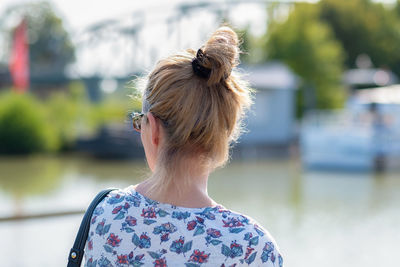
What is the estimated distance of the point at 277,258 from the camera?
1.53 meters

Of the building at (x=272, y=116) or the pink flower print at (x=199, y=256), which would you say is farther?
the building at (x=272, y=116)

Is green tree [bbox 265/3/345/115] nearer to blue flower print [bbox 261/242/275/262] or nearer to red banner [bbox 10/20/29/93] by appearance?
red banner [bbox 10/20/29/93]

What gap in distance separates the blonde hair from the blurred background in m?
0.16

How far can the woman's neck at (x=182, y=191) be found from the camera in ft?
5.16

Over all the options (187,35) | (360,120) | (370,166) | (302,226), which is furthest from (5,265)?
(187,35)

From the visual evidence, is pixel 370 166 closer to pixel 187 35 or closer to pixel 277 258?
pixel 277 258

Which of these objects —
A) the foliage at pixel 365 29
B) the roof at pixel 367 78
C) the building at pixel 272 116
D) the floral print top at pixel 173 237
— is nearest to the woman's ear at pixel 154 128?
the floral print top at pixel 173 237

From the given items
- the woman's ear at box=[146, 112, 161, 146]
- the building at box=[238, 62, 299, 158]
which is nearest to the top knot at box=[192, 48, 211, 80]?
the woman's ear at box=[146, 112, 161, 146]

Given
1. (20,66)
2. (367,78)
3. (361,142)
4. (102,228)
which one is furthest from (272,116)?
(367,78)

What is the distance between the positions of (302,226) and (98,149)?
1287 cm

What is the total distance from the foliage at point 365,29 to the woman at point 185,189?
47.6m

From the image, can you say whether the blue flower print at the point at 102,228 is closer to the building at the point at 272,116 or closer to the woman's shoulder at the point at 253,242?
the woman's shoulder at the point at 253,242

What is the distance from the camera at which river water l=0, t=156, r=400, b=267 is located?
688 cm

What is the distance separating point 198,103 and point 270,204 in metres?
9.63
